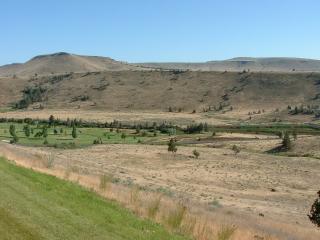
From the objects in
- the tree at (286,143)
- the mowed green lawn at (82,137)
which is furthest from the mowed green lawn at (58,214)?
the tree at (286,143)

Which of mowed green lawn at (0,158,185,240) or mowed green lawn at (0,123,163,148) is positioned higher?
mowed green lawn at (0,158,185,240)

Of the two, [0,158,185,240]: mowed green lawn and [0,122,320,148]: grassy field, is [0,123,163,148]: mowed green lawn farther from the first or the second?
[0,158,185,240]: mowed green lawn

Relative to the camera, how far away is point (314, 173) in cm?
7369

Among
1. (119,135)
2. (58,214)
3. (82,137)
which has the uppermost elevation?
(58,214)

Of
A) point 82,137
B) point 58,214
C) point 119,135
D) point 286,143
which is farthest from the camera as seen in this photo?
point 119,135

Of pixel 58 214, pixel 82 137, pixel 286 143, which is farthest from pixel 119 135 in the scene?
pixel 58 214

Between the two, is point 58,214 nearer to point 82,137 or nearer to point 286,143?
point 286,143

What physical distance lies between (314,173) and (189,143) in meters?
34.1

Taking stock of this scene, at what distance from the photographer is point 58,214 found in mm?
15070

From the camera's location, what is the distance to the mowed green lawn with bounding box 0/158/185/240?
1317 centimetres

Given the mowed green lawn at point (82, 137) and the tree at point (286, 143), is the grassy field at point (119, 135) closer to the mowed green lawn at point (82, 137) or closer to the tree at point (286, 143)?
the mowed green lawn at point (82, 137)

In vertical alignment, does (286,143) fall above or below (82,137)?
above

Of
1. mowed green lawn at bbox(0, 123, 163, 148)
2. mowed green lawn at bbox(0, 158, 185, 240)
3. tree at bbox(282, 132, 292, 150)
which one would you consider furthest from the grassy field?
mowed green lawn at bbox(0, 158, 185, 240)

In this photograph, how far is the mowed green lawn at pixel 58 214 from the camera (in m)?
13.2
